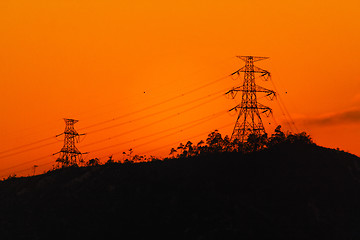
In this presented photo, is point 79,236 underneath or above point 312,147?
underneath

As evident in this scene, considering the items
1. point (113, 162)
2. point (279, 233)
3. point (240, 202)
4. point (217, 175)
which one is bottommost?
point (279, 233)

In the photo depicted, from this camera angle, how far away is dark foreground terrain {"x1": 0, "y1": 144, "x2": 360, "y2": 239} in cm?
6850

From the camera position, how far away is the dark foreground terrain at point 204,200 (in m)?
68.5

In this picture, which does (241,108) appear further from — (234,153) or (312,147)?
(312,147)

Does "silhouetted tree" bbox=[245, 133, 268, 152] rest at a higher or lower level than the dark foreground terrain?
higher

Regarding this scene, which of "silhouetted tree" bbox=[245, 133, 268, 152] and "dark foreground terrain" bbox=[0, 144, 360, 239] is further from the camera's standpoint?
"silhouetted tree" bbox=[245, 133, 268, 152]

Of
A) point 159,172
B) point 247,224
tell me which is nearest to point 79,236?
point 159,172

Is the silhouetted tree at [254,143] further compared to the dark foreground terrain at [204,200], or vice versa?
the silhouetted tree at [254,143]

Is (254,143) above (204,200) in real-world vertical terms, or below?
above

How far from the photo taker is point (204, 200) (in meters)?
73.1

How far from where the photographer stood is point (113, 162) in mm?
95250

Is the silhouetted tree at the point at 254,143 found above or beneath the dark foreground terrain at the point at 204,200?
above

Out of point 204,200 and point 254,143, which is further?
point 254,143

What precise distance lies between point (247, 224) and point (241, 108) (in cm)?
2492
